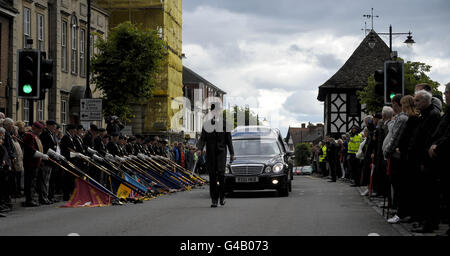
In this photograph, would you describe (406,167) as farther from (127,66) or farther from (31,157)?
(127,66)

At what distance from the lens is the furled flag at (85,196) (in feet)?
54.4

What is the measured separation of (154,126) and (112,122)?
128ft

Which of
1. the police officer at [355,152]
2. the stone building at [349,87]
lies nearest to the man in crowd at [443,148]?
the police officer at [355,152]

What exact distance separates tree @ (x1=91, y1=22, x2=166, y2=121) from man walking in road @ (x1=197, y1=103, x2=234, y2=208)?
62.0 feet

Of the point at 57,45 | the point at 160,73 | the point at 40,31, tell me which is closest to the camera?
the point at 40,31

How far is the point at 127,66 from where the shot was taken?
3544 cm

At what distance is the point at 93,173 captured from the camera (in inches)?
781

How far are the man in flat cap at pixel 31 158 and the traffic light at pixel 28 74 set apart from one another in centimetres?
80

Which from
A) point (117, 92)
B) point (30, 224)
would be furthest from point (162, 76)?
point (30, 224)

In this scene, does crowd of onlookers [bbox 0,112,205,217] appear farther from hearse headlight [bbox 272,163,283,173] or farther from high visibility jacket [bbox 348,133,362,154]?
high visibility jacket [bbox 348,133,362,154]

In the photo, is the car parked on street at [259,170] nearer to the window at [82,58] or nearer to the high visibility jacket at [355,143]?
the high visibility jacket at [355,143]

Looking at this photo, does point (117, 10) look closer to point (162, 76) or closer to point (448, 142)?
point (162, 76)

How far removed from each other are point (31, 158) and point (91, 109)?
839 centimetres

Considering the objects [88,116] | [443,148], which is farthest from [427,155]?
[88,116]
